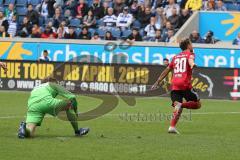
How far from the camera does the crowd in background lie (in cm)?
2973

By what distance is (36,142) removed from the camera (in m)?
13.2

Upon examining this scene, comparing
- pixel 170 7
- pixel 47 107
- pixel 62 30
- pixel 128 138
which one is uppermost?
pixel 170 7

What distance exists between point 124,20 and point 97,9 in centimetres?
136

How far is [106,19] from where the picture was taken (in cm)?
3078

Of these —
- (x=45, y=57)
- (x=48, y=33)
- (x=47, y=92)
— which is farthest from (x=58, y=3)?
(x=47, y=92)

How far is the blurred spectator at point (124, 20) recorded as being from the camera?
30.3 meters

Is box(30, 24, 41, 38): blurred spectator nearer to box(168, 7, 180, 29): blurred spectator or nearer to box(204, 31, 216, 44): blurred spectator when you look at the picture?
box(168, 7, 180, 29): blurred spectator

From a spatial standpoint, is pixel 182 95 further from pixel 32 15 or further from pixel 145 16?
pixel 32 15

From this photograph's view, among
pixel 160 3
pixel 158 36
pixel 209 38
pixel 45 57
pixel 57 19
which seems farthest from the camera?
pixel 57 19

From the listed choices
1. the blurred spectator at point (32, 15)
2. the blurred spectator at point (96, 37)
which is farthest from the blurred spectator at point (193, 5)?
the blurred spectator at point (32, 15)

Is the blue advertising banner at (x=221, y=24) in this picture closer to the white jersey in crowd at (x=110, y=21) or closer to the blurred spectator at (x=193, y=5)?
the blurred spectator at (x=193, y=5)

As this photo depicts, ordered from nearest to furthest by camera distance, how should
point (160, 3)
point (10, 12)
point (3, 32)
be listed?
point (160, 3), point (3, 32), point (10, 12)

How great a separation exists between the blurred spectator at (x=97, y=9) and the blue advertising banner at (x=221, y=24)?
4020 mm

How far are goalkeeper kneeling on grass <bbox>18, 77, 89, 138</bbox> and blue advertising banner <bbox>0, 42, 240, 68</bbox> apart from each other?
46.9 feet
